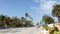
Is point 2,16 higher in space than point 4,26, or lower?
higher

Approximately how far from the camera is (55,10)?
581 inches

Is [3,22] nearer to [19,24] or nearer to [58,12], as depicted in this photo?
[19,24]

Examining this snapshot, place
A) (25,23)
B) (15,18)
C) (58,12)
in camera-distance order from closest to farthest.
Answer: (58,12) → (15,18) → (25,23)

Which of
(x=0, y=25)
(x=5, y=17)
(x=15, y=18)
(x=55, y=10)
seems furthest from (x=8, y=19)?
(x=55, y=10)

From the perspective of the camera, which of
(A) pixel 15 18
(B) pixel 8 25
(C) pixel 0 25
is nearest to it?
(C) pixel 0 25

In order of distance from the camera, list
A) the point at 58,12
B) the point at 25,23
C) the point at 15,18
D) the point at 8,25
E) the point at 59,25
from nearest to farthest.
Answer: the point at 59,25 < the point at 58,12 < the point at 8,25 < the point at 15,18 < the point at 25,23

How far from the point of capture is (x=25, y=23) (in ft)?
125

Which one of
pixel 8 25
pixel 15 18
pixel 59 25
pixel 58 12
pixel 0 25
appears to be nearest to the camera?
pixel 59 25

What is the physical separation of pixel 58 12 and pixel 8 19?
16.5m

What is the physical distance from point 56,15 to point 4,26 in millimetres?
16697

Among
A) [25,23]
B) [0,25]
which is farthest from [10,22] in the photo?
[25,23]

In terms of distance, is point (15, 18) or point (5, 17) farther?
point (15, 18)

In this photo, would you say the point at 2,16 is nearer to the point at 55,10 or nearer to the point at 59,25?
the point at 55,10

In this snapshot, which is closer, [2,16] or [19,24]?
[2,16]
